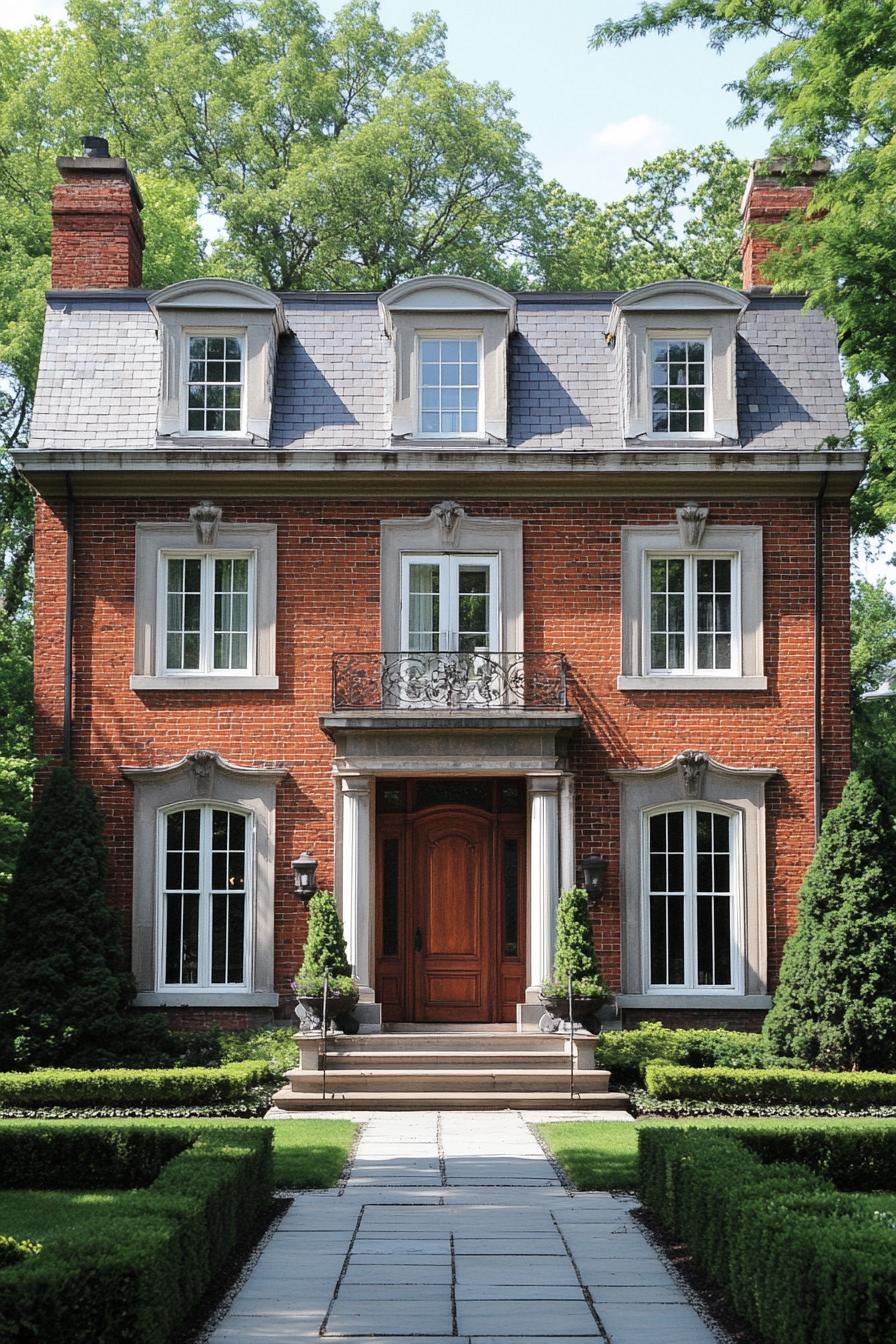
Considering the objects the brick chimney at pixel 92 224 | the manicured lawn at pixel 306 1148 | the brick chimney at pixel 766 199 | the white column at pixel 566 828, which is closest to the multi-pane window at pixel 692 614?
the white column at pixel 566 828

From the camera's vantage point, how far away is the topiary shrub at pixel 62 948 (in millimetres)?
17266

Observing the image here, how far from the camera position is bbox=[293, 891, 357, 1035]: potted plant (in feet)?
57.0

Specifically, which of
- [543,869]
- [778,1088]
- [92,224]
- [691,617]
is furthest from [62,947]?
[92,224]

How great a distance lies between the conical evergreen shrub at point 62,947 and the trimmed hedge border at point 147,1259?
266 inches

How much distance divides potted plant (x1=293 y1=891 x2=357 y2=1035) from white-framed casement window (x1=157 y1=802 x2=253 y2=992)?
5.21 feet

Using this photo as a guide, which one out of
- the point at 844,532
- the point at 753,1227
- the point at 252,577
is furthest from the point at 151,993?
the point at 753,1227

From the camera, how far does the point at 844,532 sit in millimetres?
19531

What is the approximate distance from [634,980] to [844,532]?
597 cm

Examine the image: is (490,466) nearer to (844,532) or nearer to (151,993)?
(844,532)

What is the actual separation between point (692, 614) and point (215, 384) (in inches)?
257

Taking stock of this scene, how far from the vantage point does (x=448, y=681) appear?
1884 centimetres

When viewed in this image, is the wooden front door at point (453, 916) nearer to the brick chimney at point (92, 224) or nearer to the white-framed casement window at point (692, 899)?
the white-framed casement window at point (692, 899)

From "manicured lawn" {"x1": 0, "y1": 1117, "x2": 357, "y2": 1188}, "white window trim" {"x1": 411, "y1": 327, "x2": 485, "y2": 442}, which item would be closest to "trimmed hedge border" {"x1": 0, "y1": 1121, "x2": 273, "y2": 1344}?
"manicured lawn" {"x1": 0, "y1": 1117, "x2": 357, "y2": 1188}

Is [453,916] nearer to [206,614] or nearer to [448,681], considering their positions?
[448,681]
